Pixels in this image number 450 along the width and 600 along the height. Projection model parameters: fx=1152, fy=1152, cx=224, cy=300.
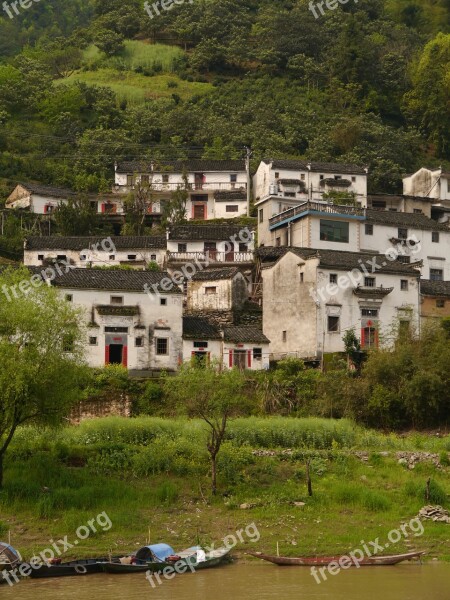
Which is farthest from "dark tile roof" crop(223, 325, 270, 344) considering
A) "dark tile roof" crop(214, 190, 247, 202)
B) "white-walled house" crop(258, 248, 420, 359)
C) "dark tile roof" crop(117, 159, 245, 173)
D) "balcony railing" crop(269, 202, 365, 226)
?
"dark tile roof" crop(117, 159, 245, 173)

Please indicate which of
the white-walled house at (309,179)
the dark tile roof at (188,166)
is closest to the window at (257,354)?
the white-walled house at (309,179)

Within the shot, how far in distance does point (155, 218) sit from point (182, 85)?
38.1 m

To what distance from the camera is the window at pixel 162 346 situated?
2142 inches

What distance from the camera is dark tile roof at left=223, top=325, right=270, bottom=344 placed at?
181 ft

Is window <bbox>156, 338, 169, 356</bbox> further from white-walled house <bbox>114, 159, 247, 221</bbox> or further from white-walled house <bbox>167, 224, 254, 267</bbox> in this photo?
white-walled house <bbox>114, 159, 247, 221</bbox>

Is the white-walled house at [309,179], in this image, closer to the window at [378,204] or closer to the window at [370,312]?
the window at [378,204]

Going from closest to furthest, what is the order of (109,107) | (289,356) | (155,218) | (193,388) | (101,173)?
(193,388) < (289,356) < (155,218) < (101,173) < (109,107)

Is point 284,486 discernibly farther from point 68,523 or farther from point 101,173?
point 101,173

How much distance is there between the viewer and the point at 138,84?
379 ft

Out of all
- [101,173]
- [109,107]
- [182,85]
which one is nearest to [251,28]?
[182,85]

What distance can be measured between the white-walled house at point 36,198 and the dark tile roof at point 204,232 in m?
12.1

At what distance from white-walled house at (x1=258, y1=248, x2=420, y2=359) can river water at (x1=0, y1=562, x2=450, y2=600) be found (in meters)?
24.1

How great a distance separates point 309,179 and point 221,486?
148 ft

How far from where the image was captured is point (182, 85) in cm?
11456
